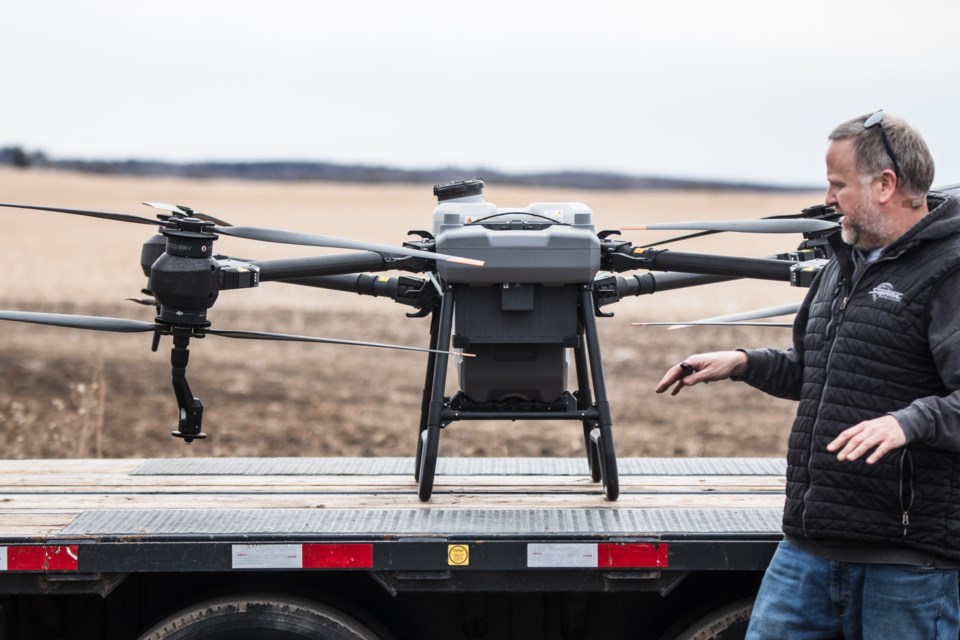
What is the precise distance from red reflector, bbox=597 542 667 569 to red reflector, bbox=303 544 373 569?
76 cm

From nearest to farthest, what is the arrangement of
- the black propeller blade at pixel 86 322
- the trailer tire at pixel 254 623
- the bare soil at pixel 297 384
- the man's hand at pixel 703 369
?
the man's hand at pixel 703 369
the trailer tire at pixel 254 623
the black propeller blade at pixel 86 322
the bare soil at pixel 297 384

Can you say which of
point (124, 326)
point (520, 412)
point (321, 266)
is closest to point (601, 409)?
point (520, 412)

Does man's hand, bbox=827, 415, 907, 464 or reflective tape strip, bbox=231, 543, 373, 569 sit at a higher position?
man's hand, bbox=827, 415, 907, 464

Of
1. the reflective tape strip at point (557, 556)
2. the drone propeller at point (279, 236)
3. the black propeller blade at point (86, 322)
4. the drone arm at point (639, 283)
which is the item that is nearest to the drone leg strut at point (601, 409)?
the drone arm at point (639, 283)

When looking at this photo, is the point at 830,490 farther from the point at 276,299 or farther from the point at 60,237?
the point at 60,237

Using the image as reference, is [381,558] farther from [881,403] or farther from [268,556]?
[881,403]

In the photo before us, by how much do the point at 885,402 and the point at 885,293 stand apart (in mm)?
302

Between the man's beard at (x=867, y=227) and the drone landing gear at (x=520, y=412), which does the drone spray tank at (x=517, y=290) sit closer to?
the drone landing gear at (x=520, y=412)

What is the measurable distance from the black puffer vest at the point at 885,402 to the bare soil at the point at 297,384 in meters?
4.87

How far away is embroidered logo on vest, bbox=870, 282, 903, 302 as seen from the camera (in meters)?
3.26

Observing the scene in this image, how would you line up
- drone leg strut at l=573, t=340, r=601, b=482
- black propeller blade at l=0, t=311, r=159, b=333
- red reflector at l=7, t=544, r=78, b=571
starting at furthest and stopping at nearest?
drone leg strut at l=573, t=340, r=601, b=482 → black propeller blade at l=0, t=311, r=159, b=333 → red reflector at l=7, t=544, r=78, b=571

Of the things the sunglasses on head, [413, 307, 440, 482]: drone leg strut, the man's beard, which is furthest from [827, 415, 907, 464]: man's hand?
[413, 307, 440, 482]: drone leg strut

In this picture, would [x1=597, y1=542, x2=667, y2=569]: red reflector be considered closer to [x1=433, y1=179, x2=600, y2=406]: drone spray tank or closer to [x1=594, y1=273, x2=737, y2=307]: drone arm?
[x1=433, y1=179, x2=600, y2=406]: drone spray tank

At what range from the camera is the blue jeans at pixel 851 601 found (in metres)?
3.26
